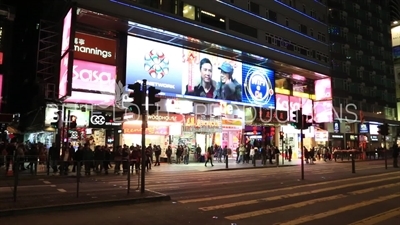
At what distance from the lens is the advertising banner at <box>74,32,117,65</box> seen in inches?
1070

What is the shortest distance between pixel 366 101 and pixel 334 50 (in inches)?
481

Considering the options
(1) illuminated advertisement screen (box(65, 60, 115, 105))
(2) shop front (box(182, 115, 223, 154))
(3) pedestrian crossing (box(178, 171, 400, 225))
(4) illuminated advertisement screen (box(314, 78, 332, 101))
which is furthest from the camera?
(4) illuminated advertisement screen (box(314, 78, 332, 101))

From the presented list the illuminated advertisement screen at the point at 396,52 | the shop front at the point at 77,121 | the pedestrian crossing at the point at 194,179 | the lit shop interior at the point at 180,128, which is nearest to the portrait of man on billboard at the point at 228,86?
the lit shop interior at the point at 180,128

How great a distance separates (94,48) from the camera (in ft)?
91.5

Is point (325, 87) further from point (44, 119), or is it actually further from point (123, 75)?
point (44, 119)

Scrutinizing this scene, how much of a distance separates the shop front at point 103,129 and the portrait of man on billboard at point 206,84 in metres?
7.76

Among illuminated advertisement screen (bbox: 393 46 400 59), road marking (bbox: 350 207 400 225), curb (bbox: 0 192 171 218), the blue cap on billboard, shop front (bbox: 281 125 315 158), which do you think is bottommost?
road marking (bbox: 350 207 400 225)

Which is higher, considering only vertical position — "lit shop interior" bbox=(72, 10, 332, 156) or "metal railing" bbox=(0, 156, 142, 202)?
"lit shop interior" bbox=(72, 10, 332, 156)

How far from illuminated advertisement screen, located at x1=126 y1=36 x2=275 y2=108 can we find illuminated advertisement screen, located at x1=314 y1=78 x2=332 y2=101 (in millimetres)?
11243

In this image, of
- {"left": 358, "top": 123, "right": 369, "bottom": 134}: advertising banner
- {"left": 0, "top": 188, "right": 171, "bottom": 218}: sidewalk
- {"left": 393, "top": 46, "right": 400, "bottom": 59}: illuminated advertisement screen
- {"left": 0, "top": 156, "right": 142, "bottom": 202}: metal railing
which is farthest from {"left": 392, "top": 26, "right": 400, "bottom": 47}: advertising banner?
{"left": 0, "top": 188, "right": 171, "bottom": 218}: sidewalk

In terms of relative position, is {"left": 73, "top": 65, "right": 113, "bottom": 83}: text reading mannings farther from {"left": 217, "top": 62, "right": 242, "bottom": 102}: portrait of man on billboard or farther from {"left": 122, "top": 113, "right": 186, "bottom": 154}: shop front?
{"left": 217, "top": 62, "right": 242, "bottom": 102}: portrait of man on billboard

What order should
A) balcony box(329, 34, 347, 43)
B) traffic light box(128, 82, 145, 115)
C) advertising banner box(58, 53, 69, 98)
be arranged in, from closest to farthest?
traffic light box(128, 82, 145, 115), advertising banner box(58, 53, 69, 98), balcony box(329, 34, 347, 43)

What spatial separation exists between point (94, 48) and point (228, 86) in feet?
45.9

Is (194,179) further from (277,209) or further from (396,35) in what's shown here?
(396,35)
